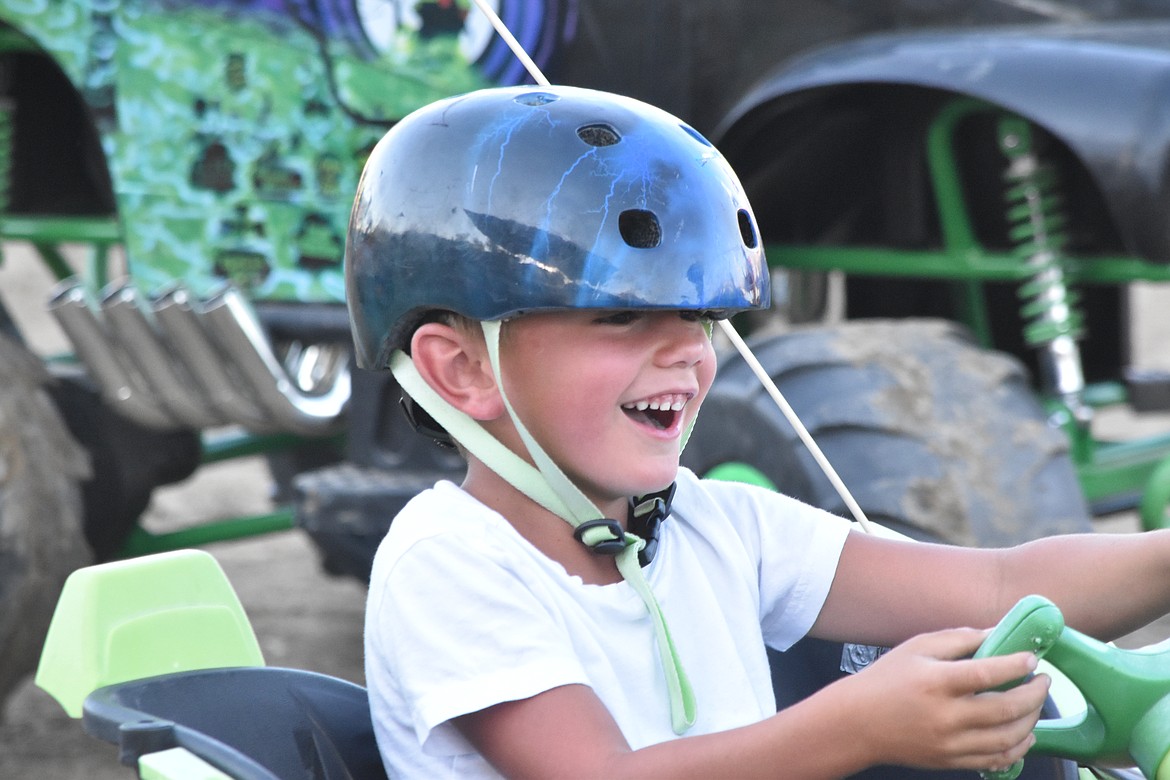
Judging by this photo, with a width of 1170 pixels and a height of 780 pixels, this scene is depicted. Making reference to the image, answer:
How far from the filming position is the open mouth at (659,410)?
1673 mm

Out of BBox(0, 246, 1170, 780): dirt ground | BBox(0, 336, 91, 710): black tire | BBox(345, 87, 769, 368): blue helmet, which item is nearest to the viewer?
BBox(345, 87, 769, 368): blue helmet

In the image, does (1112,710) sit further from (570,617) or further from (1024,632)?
(570,617)

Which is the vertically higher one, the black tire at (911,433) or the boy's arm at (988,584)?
the boy's arm at (988,584)

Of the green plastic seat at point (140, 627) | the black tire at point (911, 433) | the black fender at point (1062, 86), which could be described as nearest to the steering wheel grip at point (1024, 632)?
the green plastic seat at point (140, 627)

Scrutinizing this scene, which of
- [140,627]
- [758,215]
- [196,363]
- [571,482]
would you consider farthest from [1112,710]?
[196,363]

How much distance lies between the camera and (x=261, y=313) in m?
3.87

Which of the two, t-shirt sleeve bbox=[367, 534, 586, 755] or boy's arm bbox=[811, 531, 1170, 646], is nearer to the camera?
t-shirt sleeve bbox=[367, 534, 586, 755]

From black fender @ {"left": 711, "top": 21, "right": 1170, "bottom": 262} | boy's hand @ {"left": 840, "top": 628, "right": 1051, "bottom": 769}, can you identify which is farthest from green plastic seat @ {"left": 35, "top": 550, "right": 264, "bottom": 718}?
black fender @ {"left": 711, "top": 21, "right": 1170, "bottom": 262}

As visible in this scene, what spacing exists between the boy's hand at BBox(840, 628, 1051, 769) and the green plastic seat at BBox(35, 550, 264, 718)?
847 mm

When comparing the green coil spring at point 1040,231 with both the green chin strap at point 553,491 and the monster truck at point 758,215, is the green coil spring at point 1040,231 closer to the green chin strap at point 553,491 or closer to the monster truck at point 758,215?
the monster truck at point 758,215

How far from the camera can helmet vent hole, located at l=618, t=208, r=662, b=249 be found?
1.65 metres

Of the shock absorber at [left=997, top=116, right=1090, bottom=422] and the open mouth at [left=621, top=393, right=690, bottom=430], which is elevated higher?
the open mouth at [left=621, top=393, right=690, bottom=430]

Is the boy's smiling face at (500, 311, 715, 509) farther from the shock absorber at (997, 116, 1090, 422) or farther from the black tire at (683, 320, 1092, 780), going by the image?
the shock absorber at (997, 116, 1090, 422)

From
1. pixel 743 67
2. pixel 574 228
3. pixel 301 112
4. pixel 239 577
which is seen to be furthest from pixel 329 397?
pixel 574 228
